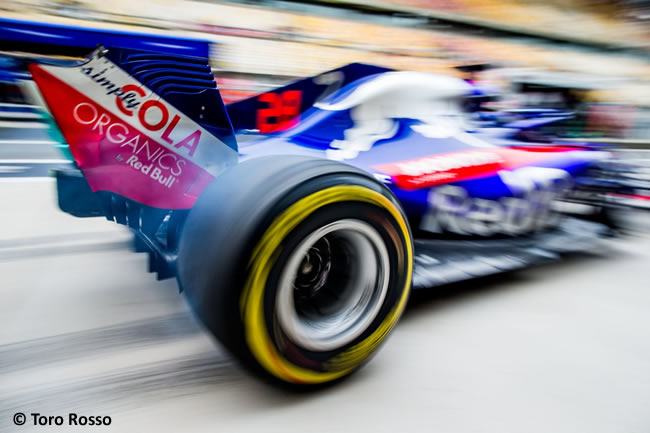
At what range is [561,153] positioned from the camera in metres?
2.57

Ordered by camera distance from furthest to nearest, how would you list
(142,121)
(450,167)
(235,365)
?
(450,167) → (235,365) → (142,121)

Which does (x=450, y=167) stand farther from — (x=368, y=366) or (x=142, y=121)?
(x=142, y=121)

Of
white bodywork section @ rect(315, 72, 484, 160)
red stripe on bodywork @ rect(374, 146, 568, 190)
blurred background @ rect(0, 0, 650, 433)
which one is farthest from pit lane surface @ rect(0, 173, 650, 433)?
white bodywork section @ rect(315, 72, 484, 160)

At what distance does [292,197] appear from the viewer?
1.25 meters

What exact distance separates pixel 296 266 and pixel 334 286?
0.32 metres

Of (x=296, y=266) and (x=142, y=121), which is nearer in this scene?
(x=296, y=266)

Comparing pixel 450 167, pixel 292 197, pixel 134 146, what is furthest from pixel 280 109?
pixel 292 197

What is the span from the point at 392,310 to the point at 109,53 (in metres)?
1.15

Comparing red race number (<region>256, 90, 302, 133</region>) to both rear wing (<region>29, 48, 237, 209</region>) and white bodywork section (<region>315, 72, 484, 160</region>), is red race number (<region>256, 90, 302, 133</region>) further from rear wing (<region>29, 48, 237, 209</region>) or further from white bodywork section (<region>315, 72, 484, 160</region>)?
rear wing (<region>29, 48, 237, 209</region>)

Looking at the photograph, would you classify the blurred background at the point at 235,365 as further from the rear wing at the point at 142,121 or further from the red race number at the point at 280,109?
the red race number at the point at 280,109

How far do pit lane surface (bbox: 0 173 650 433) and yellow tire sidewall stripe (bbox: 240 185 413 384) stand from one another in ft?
0.37

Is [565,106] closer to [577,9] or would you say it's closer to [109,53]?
[109,53]

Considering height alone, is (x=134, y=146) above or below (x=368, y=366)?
above

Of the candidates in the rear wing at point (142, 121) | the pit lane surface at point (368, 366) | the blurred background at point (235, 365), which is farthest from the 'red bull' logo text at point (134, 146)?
the pit lane surface at point (368, 366)
